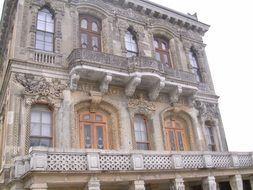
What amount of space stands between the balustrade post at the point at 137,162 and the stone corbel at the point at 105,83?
474 centimetres

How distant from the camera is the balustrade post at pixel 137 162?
11390 millimetres

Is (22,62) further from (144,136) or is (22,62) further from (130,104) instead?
(144,136)

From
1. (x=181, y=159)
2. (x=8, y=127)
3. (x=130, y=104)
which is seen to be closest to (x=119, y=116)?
(x=130, y=104)

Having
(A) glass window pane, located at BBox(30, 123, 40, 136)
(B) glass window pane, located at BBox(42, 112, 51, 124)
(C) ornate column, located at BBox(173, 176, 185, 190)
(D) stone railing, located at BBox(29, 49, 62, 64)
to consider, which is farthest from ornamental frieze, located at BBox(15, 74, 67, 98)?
(C) ornate column, located at BBox(173, 176, 185, 190)

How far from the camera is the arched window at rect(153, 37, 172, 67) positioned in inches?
764

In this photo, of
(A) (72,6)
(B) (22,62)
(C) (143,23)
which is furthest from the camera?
(C) (143,23)

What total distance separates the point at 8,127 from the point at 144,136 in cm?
697

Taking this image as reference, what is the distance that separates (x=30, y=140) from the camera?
12.9 meters

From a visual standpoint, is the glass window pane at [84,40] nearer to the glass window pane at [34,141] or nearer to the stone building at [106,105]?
the stone building at [106,105]

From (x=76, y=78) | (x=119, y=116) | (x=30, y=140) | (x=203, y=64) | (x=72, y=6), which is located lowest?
(x=30, y=140)

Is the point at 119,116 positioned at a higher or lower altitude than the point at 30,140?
higher

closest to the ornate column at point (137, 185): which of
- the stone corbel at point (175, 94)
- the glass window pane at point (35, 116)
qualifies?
the glass window pane at point (35, 116)

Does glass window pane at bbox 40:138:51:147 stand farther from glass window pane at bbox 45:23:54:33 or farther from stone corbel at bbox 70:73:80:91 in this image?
glass window pane at bbox 45:23:54:33

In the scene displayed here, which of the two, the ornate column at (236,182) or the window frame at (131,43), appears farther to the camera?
the window frame at (131,43)
